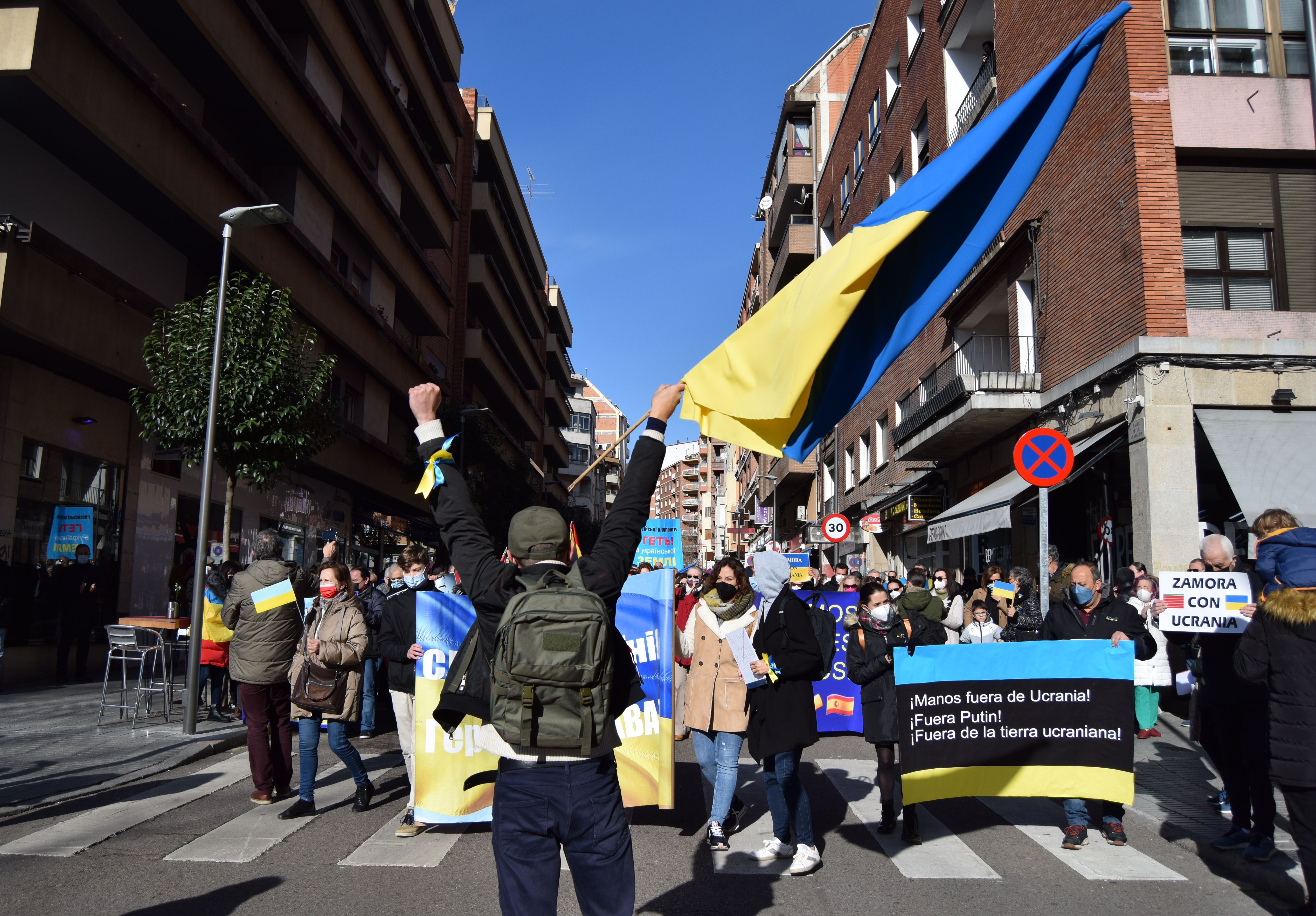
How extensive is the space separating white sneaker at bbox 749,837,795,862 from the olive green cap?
11.6ft

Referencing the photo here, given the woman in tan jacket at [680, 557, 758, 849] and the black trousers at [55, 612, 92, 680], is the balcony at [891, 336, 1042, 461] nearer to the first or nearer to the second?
the woman in tan jacket at [680, 557, 758, 849]

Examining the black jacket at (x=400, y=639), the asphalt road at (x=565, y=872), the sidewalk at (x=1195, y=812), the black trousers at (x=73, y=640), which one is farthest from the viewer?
the black trousers at (x=73, y=640)

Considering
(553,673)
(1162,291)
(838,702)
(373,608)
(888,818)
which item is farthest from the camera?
(1162,291)

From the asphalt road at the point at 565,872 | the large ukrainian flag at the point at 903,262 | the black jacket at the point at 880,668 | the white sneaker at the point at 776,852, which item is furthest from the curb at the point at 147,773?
the large ukrainian flag at the point at 903,262

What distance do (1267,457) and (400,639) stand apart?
37.4 feet

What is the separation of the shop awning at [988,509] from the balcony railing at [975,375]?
176cm

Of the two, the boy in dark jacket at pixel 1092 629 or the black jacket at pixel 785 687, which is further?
the boy in dark jacket at pixel 1092 629

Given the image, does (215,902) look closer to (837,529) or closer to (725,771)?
(725,771)

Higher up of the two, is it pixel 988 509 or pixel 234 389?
pixel 234 389

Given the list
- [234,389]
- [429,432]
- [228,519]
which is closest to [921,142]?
[234,389]

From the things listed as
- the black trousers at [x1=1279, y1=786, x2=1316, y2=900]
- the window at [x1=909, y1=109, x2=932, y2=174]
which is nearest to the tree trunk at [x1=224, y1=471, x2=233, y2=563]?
the black trousers at [x1=1279, y1=786, x2=1316, y2=900]

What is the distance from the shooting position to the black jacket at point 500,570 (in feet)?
10.3

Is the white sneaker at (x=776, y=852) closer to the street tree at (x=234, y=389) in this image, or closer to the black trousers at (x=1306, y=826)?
the black trousers at (x=1306, y=826)

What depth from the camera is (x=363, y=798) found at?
6980mm
